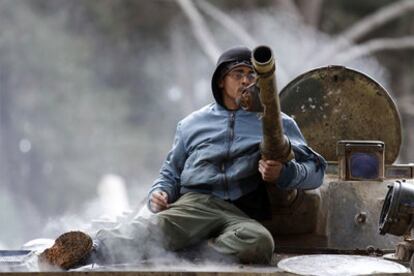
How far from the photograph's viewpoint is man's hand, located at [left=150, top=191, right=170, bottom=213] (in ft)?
18.6

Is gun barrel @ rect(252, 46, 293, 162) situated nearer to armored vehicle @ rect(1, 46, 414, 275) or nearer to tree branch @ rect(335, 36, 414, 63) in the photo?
armored vehicle @ rect(1, 46, 414, 275)

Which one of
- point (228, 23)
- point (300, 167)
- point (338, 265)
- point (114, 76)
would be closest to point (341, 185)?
point (300, 167)

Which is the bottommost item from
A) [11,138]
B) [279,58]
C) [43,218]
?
[43,218]

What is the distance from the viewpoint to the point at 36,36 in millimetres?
19281

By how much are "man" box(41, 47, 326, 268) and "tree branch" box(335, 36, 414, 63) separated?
50.2ft

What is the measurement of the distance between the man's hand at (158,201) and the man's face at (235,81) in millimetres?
582

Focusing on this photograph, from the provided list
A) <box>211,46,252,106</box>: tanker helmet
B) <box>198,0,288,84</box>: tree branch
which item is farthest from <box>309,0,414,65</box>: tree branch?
<box>211,46,252,106</box>: tanker helmet

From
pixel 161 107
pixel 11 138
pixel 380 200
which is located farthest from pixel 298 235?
pixel 161 107

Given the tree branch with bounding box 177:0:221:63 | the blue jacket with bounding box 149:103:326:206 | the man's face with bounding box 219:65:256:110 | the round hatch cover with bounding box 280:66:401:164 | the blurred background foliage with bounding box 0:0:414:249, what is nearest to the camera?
the blue jacket with bounding box 149:103:326:206

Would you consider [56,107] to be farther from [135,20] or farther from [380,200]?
[380,200]

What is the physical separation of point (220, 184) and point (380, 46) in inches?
658

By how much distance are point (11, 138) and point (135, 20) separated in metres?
4.63

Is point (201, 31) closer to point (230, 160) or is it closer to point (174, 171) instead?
point (174, 171)

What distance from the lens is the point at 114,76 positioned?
2105 centimetres
